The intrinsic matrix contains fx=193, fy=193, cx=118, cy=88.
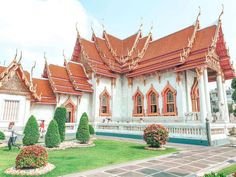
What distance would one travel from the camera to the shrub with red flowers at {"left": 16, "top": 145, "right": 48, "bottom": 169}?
5160 millimetres

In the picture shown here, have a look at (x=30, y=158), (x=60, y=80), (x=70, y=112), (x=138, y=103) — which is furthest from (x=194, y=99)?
(x=30, y=158)

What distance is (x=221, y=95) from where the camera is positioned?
55.4 ft

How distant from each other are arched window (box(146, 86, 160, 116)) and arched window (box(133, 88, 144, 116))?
0.79m

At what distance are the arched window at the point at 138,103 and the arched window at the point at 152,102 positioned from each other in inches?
31.0

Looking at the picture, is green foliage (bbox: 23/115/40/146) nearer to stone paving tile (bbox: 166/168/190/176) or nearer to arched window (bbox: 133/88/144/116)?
stone paving tile (bbox: 166/168/190/176)

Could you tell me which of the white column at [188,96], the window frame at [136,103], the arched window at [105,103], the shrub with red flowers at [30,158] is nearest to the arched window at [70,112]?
the arched window at [105,103]

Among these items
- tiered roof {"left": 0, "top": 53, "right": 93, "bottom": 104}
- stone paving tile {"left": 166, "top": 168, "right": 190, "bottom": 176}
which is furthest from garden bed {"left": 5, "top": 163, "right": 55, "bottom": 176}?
tiered roof {"left": 0, "top": 53, "right": 93, "bottom": 104}

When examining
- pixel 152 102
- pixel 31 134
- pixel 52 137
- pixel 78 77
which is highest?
pixel 78 77

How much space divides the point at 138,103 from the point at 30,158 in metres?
14.5

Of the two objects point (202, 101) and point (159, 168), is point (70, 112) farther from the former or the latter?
point (159, 168)

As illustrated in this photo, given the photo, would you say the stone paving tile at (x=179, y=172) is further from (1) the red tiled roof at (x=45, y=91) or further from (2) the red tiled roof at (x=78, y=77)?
(2) the red tiled roof at (x=78, y=77)

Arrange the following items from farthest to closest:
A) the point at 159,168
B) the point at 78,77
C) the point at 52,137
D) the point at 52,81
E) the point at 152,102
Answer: the point at 78,77 < the point at 152,102 < the point at 52,81 < the point at 52,137 < the point at 159,168

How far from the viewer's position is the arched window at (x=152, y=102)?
17.2 meters

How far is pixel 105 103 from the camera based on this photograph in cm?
1925
